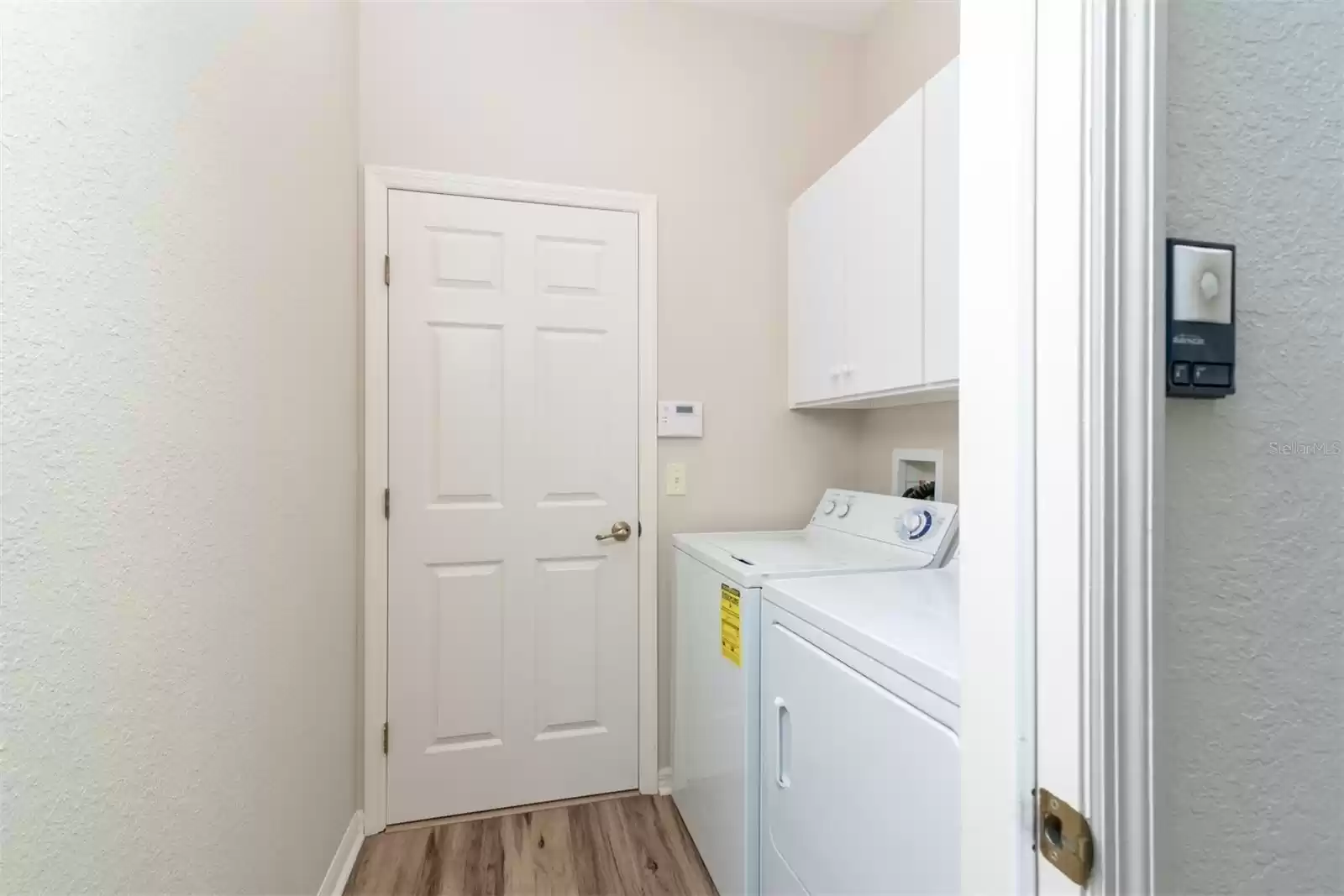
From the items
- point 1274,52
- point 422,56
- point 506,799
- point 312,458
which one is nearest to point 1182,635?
point 1274,52

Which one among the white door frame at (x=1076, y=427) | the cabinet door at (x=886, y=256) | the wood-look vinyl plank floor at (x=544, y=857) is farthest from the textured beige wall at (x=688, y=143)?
the white door frame at (x=1076, y=427)

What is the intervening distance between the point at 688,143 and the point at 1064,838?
2261 millimetres

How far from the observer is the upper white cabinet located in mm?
1401

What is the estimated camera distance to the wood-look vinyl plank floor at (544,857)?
1.66 metres

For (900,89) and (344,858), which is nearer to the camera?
(344,858)

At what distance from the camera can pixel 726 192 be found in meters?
2.22

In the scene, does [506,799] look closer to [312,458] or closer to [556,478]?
[556,478]

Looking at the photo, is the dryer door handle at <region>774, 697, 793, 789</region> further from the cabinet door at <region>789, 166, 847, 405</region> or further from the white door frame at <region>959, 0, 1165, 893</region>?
the cabinet door at <region>789, 166, 847, 405</region>

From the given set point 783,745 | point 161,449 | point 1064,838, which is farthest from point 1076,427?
point 161,449

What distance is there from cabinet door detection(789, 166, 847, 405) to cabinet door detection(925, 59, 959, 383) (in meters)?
0.41

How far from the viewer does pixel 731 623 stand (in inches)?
59.2

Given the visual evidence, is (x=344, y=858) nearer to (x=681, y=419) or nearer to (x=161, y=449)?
(x=161, y=449)

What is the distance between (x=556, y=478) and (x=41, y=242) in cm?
147

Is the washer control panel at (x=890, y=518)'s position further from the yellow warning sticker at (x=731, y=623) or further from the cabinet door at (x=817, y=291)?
the yellow warning sticker at (x=731, y=623)
